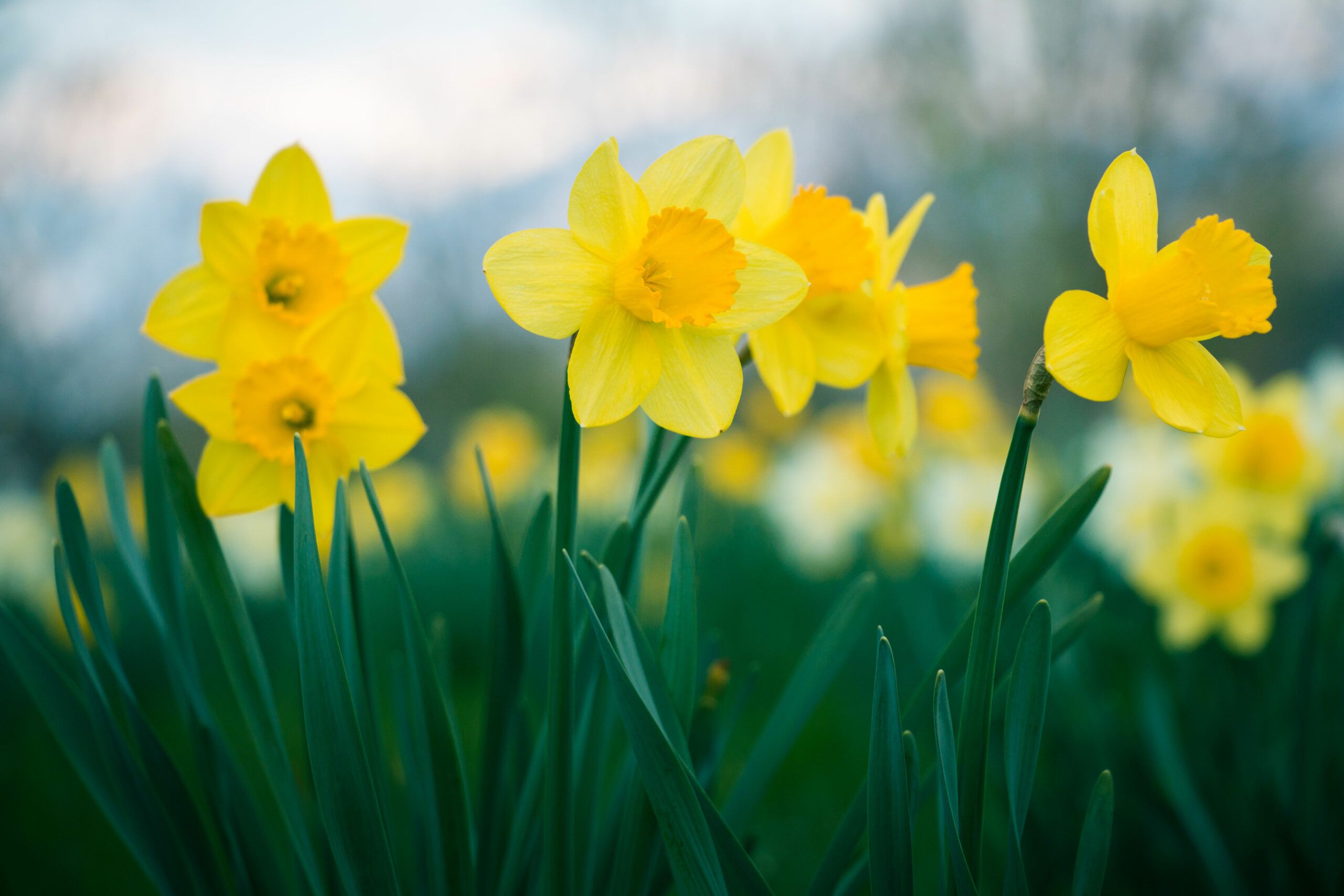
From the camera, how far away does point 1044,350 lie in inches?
20.3

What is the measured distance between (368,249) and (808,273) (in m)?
0.39

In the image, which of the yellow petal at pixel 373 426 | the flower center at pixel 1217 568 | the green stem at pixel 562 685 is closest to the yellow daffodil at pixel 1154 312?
the green stem at pixel 562 685

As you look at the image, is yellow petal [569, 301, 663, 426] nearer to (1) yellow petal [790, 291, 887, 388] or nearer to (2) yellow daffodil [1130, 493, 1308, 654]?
(1) yellow petal [790, 291, 887, 388]

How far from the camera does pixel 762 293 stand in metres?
→ 0.60

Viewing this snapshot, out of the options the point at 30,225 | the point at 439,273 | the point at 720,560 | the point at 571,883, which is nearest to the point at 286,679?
the point at 720,560

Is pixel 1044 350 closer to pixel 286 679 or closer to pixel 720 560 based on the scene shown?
pixel 286 679

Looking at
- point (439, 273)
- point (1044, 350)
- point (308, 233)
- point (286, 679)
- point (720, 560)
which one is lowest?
point (720, 560)

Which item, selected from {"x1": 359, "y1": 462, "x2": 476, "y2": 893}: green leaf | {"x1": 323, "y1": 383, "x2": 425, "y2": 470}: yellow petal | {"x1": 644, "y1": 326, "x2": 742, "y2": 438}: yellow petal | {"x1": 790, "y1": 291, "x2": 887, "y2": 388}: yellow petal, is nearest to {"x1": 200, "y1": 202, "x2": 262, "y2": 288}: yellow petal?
{"x1": 323, "y1": 383, "x2": 425, "y2": 470}: yellow petal

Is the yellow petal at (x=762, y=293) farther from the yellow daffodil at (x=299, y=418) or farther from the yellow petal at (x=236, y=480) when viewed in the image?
the yellow petal at (x=236, y=480)

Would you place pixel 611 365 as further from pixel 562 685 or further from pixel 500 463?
pixel 500 463

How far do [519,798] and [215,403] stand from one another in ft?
1.47

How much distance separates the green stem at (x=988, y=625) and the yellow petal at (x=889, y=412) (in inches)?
5.2

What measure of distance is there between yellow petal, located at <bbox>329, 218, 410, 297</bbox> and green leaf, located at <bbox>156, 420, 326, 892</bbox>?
0.67ft

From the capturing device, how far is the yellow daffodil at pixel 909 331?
684 mm
